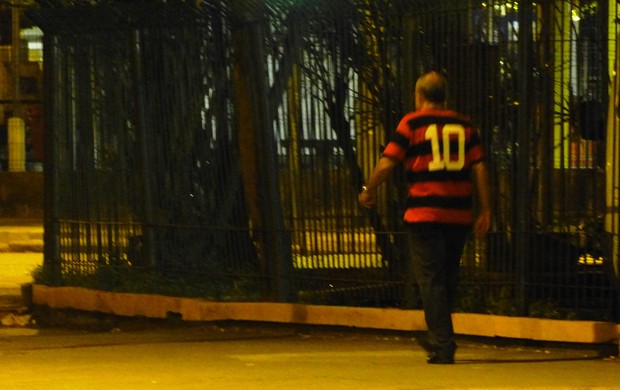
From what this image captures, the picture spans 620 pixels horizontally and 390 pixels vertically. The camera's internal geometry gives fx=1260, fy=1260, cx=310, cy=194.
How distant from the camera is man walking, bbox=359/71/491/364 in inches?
284

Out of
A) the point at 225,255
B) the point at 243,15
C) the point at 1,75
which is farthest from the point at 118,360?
the point at 1,75

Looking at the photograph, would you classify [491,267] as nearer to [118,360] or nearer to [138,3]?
[118,360]

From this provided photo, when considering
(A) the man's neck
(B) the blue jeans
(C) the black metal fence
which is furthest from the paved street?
(A) the man's neck

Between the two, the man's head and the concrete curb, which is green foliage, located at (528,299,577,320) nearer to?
the concrete curb

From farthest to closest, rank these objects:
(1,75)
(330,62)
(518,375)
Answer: (1,75), (330,62), (518,375)

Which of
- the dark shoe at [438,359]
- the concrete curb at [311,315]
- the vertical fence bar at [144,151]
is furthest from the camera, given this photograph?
the vertical fence bar at [144,151]

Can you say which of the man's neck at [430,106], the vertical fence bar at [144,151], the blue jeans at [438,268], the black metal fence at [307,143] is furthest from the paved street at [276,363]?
the man's neck at [430,106]

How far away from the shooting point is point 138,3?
10.5 m

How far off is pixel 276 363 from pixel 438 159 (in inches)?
63.9

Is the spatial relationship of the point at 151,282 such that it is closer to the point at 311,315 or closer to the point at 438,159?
the point at 311,315

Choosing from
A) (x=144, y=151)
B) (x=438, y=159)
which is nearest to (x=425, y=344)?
(x=438, y=159)

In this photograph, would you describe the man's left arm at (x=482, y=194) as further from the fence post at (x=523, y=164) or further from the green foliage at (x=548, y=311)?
the green foliage at (x=548, y=311)

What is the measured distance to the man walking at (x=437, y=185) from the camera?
7.22 meters

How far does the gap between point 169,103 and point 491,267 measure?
3.31m
